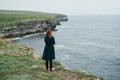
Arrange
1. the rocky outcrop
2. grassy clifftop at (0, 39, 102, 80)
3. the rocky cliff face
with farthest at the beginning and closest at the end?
the rocky outcrop → the rocky cliff face → grassy clifftop at (0, 39, 102, 80)

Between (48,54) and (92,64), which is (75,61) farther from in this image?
(48,54)

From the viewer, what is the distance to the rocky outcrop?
8605 cm

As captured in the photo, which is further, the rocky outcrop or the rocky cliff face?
the rocky outcrop

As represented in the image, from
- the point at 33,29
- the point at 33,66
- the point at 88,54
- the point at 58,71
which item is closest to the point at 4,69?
the point at 33,66

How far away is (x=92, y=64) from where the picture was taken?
141 feet

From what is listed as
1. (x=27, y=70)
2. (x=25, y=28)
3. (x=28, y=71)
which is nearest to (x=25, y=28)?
(x=25, y=28)

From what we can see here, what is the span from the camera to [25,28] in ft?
324

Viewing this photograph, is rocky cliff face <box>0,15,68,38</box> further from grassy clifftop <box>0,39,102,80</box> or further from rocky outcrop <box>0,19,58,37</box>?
grassy clifftop <box>0,39,102,80</box>

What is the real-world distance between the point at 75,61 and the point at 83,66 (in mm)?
4187

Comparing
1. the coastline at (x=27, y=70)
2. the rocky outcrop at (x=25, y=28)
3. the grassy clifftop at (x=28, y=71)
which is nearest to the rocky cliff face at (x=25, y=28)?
the rocky outcrop at (x=25, y=28)

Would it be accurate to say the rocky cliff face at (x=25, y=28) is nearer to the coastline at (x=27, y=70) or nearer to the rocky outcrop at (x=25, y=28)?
the rocky outcrop at (x=25, y=28)

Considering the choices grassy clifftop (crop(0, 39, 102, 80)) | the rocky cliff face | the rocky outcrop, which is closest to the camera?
grassy clifftop (crop(0, 39, 102, 80))

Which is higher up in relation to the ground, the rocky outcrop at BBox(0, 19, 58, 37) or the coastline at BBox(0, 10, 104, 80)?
the coastline at BBox(0, 10, 104, 80)

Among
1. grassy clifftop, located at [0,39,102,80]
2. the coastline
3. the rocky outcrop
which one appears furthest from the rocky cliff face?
grassy clifftop, located at [0,39,102,80]
